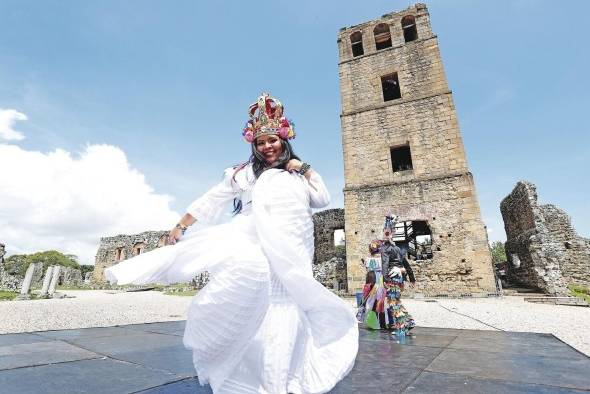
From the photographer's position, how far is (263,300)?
4.93ft

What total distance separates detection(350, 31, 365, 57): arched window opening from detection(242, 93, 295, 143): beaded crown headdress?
1503 cm

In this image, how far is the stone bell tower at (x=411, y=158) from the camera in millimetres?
11133

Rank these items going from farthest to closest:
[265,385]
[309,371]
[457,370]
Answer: [457,370] → [309,371] → [265,385]

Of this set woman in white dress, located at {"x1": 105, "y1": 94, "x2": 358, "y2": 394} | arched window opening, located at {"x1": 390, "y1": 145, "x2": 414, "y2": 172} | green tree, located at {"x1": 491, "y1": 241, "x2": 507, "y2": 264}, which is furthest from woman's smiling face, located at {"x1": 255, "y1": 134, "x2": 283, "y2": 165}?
green tree, located at {"x1": 491, "y1": 241, "x2": 507, "y2": 264}

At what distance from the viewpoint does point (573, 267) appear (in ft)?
44.3

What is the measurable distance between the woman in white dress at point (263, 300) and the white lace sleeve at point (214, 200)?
1.11 ft

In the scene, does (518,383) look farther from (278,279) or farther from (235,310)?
(235,310)

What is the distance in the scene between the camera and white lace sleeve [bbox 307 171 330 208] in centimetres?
192

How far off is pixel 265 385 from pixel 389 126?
517 inches

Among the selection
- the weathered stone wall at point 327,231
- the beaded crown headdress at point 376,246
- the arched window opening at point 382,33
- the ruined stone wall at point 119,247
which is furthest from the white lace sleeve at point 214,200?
the ruined stone wall at point 119,247

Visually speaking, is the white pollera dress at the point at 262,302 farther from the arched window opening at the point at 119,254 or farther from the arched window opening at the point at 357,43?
the arched window opening at the point at 119,254

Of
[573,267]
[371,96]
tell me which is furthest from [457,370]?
[573,267]

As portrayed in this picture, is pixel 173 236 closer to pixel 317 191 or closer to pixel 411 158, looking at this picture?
pixel 317 191

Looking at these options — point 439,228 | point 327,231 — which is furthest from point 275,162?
point 327,231
